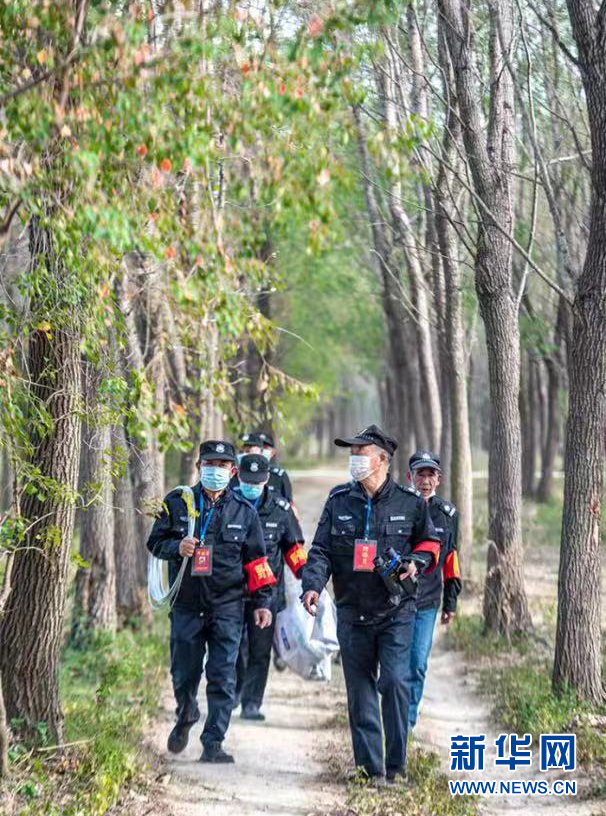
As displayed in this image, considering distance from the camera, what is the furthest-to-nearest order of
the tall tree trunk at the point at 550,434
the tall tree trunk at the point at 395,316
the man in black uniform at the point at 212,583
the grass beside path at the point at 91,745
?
the tall tree trunk at the point at 550,434
the tall tree trunk at the point at 395,316
the man in black uniform at the point at 212,583
the grass beside path at the point at 91,745

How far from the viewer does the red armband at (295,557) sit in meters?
9.73

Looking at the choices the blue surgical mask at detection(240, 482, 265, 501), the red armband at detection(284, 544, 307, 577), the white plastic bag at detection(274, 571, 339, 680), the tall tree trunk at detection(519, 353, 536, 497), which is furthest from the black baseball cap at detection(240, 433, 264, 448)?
the tall tree trunk at detection(519, 353, 536, 497)

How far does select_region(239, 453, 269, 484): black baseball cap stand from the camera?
970 cm

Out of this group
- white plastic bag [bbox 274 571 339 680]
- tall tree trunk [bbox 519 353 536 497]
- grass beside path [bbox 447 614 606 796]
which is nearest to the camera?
grass beside path [bbox 447 614 606 796]

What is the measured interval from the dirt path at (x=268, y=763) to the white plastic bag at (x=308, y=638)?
0.39m

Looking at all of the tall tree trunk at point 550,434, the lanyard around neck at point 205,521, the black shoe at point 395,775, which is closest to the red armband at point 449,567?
the black shoe at point 395,775

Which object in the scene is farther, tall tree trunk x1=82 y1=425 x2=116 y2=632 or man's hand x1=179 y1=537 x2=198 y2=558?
tall tree trunk x1=82 y1=425 x2=116 y2=632

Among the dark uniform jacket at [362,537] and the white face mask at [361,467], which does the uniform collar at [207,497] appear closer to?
the dark uniform jacket at [362,537]

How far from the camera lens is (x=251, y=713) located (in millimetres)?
9711

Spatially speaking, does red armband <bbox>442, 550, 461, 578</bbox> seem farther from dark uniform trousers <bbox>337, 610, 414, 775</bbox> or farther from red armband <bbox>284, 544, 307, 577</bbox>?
dark uniform trousers <bbox>337, 610, 414, 775</bbox>

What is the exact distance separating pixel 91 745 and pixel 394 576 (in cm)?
228

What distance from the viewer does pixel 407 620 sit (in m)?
7.70

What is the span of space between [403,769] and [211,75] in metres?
4.58

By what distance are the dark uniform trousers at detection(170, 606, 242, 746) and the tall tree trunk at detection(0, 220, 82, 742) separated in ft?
3.32
